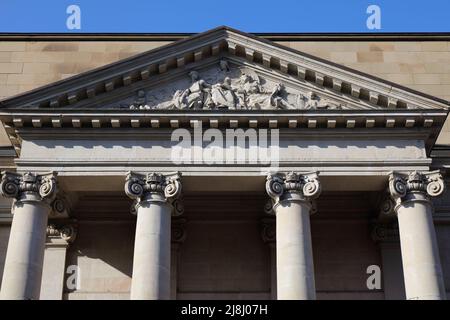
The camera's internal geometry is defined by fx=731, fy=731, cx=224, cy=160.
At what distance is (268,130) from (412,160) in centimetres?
577

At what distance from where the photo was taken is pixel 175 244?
3228 cm

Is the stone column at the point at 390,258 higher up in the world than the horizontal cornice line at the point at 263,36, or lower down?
lower down

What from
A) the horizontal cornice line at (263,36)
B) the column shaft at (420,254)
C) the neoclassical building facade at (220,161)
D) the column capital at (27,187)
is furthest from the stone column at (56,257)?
the column shaft at (420,254)

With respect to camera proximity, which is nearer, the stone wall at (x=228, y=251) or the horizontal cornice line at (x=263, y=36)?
the stone wall at (x=228, y=251)

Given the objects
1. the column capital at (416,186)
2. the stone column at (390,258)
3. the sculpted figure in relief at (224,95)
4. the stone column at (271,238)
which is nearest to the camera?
the column capital at (416,186)

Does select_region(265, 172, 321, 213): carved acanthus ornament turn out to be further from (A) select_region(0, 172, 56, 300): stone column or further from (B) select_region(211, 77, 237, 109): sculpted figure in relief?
(A) select_region(0, 172, 56, 300): stone column

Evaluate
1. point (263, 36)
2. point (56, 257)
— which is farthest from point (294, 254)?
point (263, 36)

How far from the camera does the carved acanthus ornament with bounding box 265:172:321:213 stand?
2798cm

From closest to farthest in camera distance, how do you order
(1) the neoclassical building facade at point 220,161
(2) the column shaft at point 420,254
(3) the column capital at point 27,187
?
(2) the column shaft at point 420,254, (1) the neoclassical building facade at point 220,161, (3) the column capital at point 27,187

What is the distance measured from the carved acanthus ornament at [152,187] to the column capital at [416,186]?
8.36 meters

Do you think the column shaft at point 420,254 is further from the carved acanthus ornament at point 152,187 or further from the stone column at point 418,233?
the carved acanthus ornament at point 152,187

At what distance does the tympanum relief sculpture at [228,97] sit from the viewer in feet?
96.7

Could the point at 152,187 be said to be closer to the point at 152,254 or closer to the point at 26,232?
the point at 152,254
